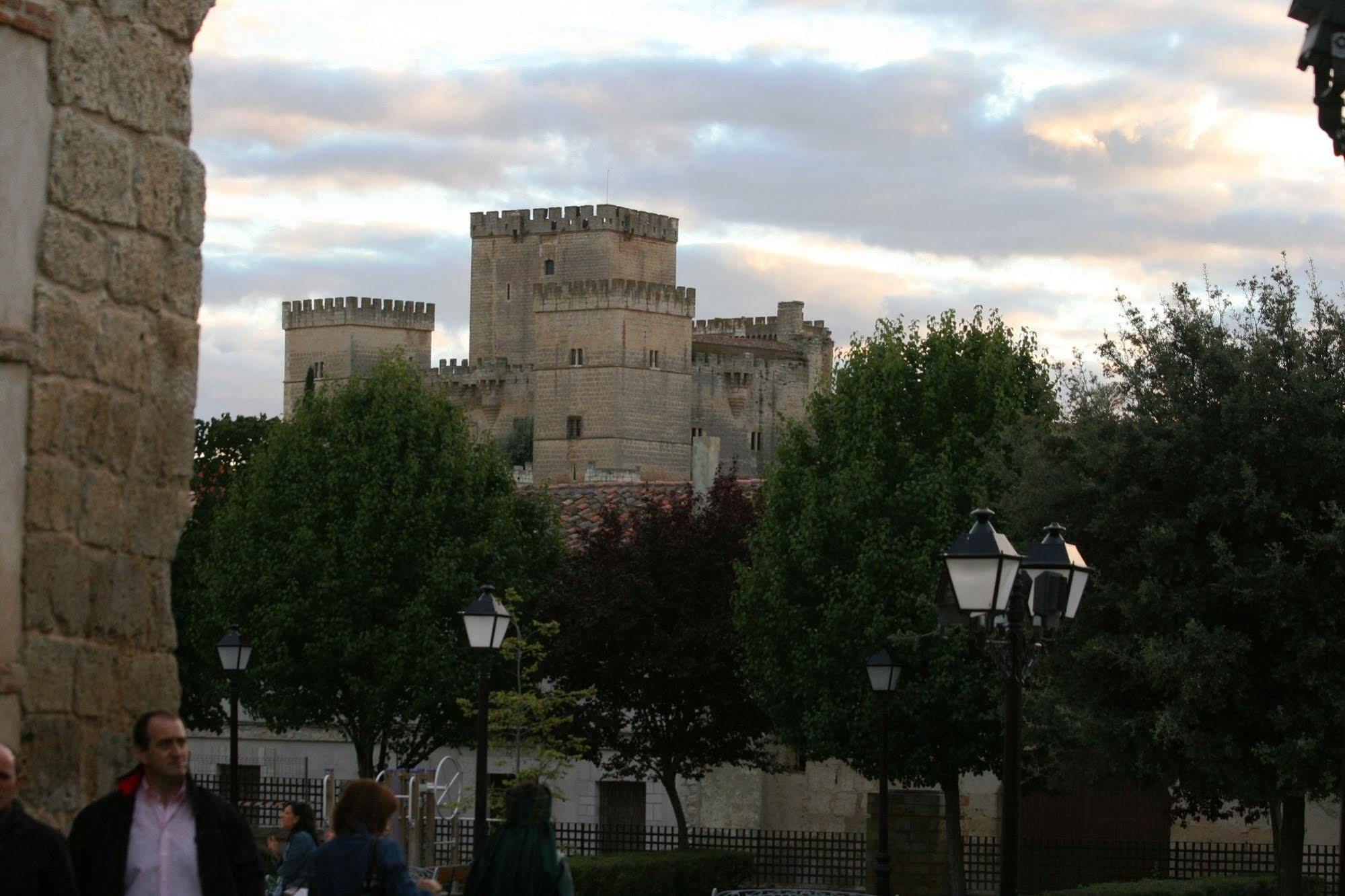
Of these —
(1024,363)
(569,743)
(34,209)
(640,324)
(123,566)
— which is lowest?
(569,743)

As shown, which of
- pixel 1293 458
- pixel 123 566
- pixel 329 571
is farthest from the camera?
pixel 329 571

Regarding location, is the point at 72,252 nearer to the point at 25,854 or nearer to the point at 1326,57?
the point at 25,854

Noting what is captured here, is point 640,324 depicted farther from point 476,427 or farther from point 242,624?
point 242,624

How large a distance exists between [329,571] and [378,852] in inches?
932

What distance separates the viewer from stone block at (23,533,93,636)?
6.80 m

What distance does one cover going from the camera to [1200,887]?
21500 mm

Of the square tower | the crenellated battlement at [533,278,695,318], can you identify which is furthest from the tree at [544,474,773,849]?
the square tower

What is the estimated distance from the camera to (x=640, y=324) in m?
102

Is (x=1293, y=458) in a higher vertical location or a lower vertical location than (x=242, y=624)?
higher

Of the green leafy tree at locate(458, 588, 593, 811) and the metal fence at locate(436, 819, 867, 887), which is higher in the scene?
the green leafy tree at locate(458, 588, 593, 811)

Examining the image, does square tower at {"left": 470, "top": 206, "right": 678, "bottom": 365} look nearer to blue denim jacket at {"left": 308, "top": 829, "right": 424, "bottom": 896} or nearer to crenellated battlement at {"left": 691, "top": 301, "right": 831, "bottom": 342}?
crenellated battlement at {"left": 691, "top": 301, "right": 831, "bottom": 342}

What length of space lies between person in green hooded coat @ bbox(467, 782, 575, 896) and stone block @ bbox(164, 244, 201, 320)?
2.46m

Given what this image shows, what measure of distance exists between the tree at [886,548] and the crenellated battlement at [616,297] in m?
74.4

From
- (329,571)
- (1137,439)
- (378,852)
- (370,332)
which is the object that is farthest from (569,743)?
(370,332)
